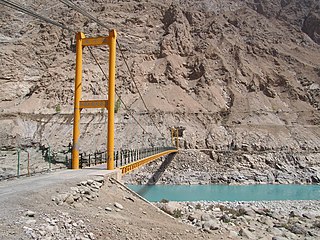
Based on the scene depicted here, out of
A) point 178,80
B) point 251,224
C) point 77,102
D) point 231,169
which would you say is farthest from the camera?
point 178,80

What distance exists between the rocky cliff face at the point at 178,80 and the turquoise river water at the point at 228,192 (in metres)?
4.14

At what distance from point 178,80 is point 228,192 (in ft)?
78.0

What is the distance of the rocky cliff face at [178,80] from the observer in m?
33.4

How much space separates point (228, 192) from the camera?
73.7 feet

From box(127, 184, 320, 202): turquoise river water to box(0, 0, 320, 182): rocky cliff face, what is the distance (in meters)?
4.14

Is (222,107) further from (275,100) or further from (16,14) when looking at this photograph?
(16,14)

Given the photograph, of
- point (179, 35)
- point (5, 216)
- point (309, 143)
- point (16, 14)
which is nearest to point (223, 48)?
point (179, 35)

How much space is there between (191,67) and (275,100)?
Answer: 41.8ft

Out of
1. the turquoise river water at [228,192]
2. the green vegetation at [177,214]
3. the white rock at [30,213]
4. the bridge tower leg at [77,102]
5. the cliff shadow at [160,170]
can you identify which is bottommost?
the turquoise river water at [228,192]

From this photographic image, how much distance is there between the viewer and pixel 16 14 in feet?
184

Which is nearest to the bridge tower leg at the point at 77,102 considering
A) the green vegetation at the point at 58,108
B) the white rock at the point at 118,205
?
the white rock at the point at 118,205

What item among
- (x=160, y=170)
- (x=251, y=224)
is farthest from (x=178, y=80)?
(x=251, y=224)

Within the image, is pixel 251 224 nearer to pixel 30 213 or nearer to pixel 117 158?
pixel 117 158

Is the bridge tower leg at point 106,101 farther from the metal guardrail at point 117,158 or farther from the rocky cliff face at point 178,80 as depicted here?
the rocky cliff face at point 178,80
